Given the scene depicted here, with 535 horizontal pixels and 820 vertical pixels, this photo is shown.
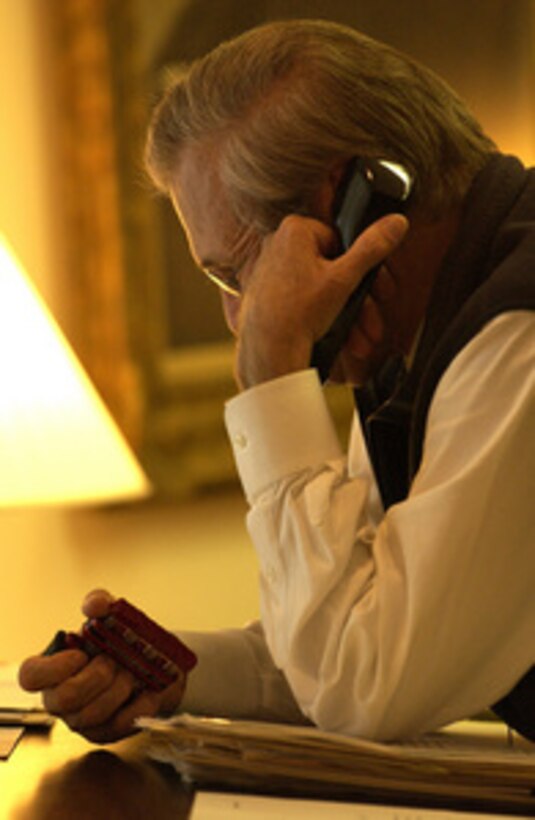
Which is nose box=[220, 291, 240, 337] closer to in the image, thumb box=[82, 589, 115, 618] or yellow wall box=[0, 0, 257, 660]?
thumb box=[82, 589, 115, 618]

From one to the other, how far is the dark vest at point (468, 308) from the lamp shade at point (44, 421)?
428 mm

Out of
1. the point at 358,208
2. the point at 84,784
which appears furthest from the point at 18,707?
the point at 358,208

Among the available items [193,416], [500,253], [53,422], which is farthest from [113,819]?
[193,416]

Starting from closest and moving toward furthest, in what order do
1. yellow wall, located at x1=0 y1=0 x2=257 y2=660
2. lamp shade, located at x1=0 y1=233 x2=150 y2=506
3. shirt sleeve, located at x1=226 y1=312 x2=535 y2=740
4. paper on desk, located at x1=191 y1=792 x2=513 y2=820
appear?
paper on desk, located at x1=191 y1=792 x2=513 y2=820, shirt sleeve, located at x1=226 y1=312 x2=535 y2=740, lamp shade, located at x1=0 y1=233 x2=150 y2=506, yellow wall, located at x1=0 y1=0 x2=257 y2=660

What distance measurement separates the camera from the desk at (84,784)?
3.23 ft

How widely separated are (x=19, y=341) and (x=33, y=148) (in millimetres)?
875

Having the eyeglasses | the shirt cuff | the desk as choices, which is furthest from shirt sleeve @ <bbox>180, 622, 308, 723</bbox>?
the eyeglasses

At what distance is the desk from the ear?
502 mm

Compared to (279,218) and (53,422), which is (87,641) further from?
(53,422)

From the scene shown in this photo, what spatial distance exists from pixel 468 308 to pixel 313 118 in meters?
0.26

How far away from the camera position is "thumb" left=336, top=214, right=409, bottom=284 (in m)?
1.30

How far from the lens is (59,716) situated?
1237 millimetres

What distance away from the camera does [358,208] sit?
4.38 feet

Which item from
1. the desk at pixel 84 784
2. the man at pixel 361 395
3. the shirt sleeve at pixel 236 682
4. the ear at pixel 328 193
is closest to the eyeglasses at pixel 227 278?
the man at pixel 361 395
